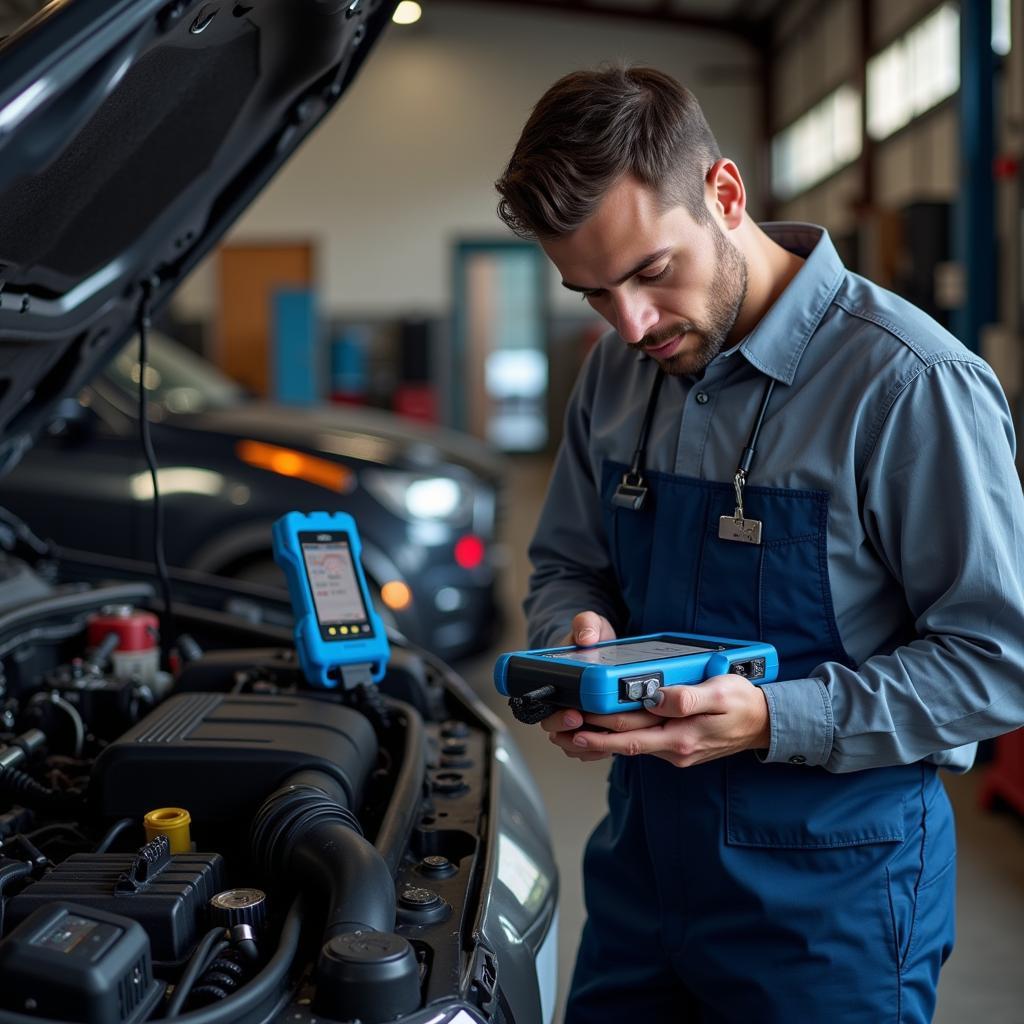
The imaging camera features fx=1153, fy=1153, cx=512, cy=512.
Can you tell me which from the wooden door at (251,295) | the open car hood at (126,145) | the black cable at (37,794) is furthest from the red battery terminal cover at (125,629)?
the wooden door at (251,295)

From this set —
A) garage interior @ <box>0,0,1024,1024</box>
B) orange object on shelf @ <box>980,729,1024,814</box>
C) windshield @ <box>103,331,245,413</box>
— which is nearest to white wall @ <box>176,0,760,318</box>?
garage interior @ <box>0,0,1024,1024</box>

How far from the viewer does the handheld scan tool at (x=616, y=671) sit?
1.11 metres

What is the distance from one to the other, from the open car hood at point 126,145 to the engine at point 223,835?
464 millimetres

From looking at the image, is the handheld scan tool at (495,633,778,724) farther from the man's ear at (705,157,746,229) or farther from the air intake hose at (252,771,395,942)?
the man's ear at (705,157,746,229)

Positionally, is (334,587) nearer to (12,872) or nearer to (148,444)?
(148,444)

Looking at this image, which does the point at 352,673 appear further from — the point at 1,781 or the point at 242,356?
the point at 242,356

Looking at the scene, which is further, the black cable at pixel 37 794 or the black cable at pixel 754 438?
the black cable at pixel 37 794

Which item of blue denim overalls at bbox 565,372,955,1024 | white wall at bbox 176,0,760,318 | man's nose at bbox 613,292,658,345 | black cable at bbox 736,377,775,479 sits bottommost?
blue denim overalls at bbox 565,372,955,1024

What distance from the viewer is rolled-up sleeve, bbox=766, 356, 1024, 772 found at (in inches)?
45.5

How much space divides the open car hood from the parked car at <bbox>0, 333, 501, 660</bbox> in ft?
5.90

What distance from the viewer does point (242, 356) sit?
45.6ft

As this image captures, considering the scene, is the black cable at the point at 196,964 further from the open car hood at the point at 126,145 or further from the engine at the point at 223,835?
the open car hood at the point at 126,145

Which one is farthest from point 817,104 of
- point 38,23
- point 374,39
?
point 38,23

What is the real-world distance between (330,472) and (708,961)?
2.75 metres
